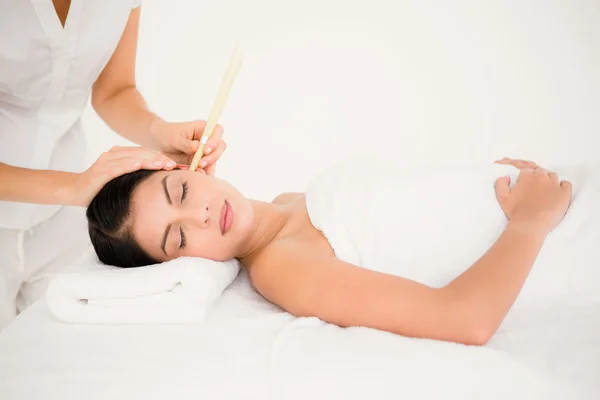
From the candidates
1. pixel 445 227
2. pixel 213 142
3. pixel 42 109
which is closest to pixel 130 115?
pixel 42 109

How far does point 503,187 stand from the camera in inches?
53.1

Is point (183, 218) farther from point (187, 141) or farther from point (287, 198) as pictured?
point (287, 198)

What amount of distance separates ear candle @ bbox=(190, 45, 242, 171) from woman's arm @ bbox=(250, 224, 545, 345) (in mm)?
384

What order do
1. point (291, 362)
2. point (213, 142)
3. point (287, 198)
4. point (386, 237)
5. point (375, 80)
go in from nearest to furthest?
point (291, 362)
point (386, 237)
point (213, 142)
point (287, 198)
point (375, 80)

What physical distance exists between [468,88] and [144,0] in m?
1.32

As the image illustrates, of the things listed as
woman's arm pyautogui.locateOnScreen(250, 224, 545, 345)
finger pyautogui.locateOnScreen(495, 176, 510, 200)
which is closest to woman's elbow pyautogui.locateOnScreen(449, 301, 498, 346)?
woman's arm pyautogui.locateOnScreen(250, 224, 545, 345)

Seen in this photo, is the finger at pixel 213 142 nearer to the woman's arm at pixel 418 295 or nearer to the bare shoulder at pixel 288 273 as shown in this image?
the bare shoulder at pixel 288 273

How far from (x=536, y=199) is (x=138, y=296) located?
89 centimetres

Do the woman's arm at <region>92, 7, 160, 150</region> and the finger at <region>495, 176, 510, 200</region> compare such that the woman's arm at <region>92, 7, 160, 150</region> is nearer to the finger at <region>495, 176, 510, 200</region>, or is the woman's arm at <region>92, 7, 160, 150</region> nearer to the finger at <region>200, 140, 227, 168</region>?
the finger at <region>200, 140, 227, 168</region>

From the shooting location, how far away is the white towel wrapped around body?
4.08 feet

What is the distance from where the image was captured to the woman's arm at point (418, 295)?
3.52ft

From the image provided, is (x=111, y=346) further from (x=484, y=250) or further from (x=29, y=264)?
(x=484, y=250)

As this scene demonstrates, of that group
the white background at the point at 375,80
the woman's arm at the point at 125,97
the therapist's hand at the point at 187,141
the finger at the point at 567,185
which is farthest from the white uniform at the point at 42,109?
the finger at the point at 567,185

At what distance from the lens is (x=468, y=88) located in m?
2.33
